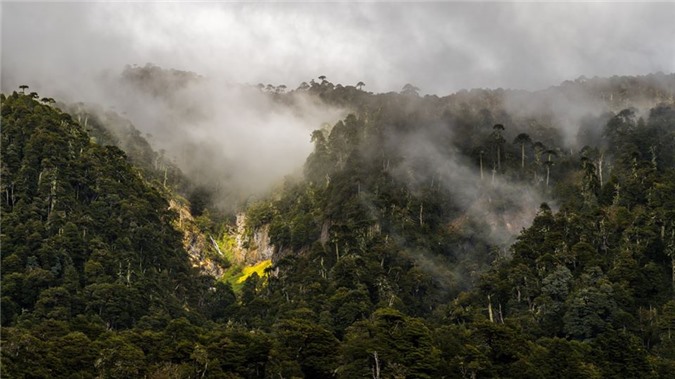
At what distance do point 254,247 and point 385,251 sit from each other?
6416cm

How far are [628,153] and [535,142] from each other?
23.9 m

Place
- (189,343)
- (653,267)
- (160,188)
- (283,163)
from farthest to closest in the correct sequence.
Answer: (283,163) → (160,188) → (653,267) → (189,343)

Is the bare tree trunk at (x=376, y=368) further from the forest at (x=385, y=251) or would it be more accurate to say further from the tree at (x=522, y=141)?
the tree at (x=522, y=141)

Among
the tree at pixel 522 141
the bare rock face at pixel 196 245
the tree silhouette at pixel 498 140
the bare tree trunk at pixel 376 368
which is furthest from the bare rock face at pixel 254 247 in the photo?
the bare tree trunk at pixel 376 368

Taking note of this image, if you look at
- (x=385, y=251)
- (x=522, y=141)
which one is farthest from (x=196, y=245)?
(x=522, y=141)

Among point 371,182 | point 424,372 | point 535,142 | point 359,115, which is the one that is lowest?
point 424,372

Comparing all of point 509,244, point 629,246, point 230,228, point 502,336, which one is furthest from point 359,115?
point 502,336

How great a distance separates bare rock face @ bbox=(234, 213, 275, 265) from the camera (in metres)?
164

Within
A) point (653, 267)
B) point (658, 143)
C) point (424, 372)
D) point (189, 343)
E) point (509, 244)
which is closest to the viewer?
point (424, 372)

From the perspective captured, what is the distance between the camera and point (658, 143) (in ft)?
428

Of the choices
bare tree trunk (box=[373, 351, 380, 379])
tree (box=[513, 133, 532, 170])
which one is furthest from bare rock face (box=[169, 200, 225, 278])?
bare tree trunk (box=[373, 351, 380, 379])

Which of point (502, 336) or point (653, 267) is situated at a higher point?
point (653, 267)

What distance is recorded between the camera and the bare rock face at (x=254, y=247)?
164500 millimetres

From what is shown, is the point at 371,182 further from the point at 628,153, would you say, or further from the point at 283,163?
the point at 283,163
